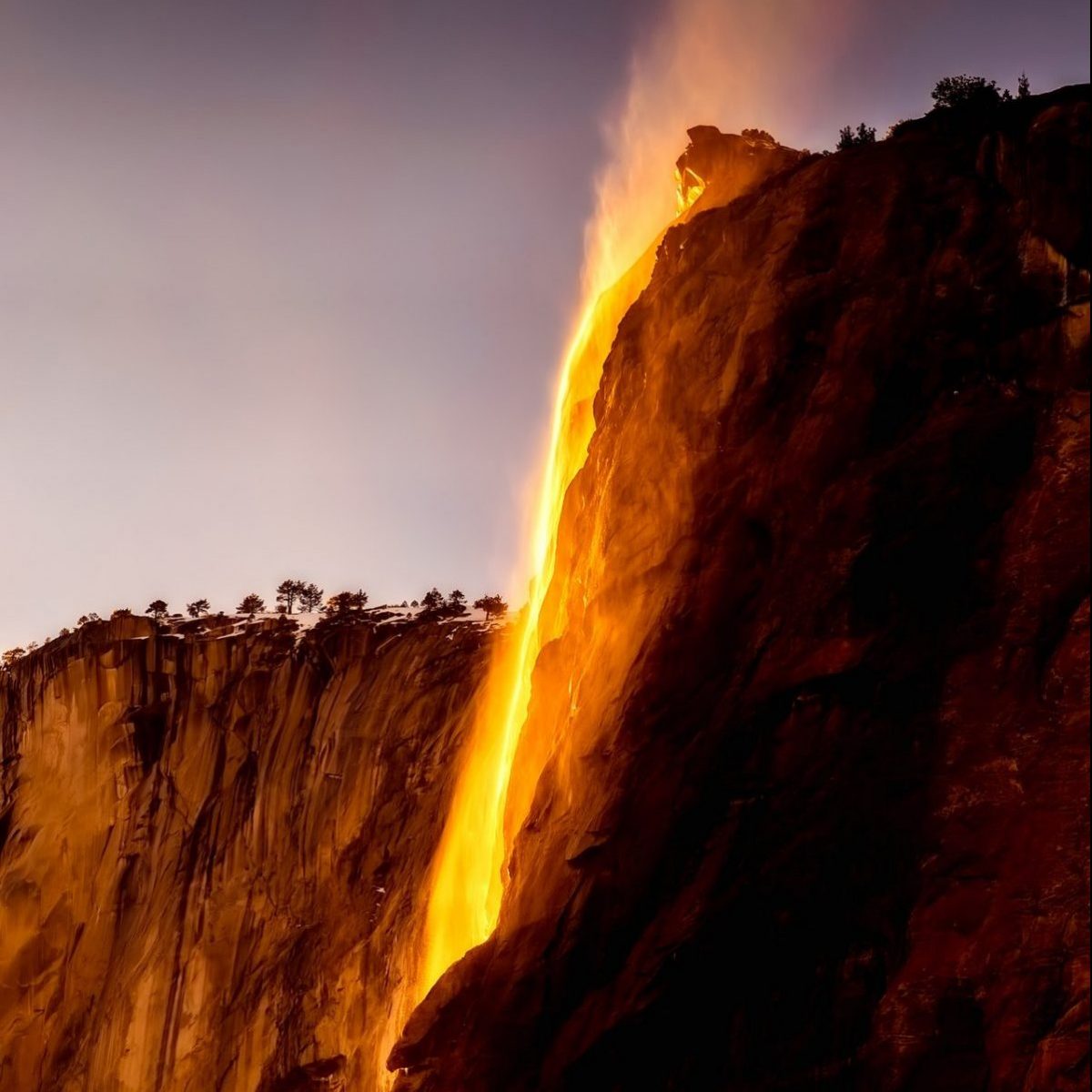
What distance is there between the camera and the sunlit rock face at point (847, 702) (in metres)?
12.9

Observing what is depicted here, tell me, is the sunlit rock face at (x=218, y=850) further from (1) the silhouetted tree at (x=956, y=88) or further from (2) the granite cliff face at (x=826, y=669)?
(1) the silhouetted tree at (x=956, y=88)

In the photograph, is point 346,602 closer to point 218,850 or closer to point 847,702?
point 218,850

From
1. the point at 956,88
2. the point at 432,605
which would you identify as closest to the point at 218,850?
the point at 432,605

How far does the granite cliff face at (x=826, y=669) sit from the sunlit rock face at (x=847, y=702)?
38 millimetres

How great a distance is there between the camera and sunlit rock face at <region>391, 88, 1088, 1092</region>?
1295 centimetres

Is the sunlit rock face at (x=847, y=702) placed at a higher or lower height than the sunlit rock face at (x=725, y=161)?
lower

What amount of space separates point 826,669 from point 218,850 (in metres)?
20.7

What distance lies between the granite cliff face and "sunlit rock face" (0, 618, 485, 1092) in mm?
9335

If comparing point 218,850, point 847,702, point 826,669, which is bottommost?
point 847,702

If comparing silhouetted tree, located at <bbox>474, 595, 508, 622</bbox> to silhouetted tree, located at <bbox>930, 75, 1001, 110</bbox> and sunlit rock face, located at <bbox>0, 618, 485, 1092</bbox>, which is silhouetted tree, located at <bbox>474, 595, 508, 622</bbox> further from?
silhouetted tree, located at <bbox>930, 75, 1001, 110</bbox>

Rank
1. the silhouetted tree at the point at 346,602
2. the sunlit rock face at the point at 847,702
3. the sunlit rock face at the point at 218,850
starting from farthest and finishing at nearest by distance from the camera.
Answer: the silhouetted tree at the point at 346,602, the sunlit rock face at the point at 218,850, the sunlit rock face at the point at 847,702

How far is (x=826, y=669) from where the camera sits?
14.6 meters

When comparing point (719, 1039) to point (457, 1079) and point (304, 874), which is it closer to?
point (457, 1079)

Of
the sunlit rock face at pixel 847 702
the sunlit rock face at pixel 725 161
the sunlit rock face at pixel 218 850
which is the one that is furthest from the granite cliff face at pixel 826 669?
the sunlit rock face at pixel 218 850
